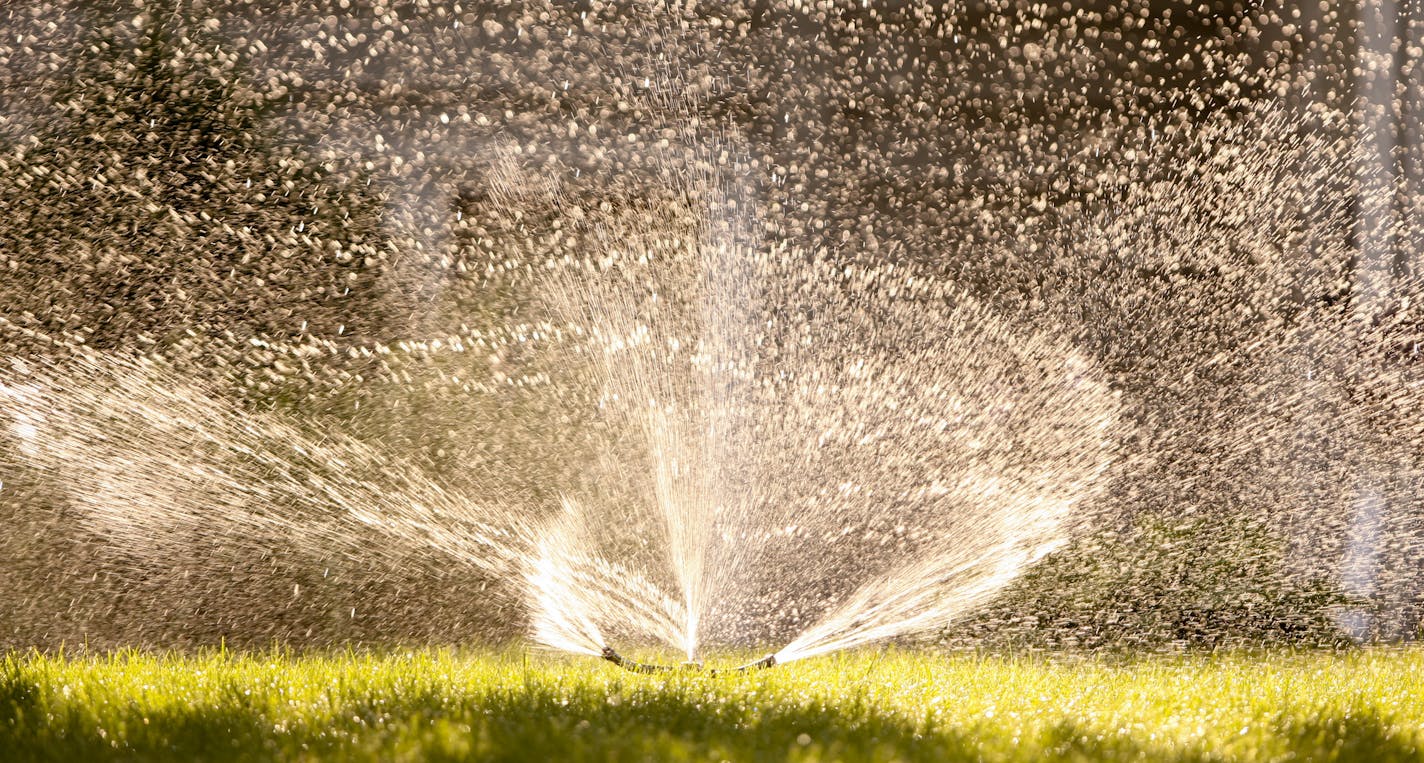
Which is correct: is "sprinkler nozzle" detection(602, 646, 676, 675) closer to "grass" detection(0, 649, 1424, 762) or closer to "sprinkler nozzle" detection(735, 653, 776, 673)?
"grass" detection(0, 649, 1424, 762)

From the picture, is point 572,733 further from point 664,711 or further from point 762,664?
point 762,664

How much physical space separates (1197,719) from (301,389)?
4.27 meters

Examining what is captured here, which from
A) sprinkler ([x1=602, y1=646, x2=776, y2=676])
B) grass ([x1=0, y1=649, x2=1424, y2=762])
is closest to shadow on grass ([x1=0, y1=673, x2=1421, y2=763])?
grass ([x1=0, y1=649, x2=1424, y2=762])

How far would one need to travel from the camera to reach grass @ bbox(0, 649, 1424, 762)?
8.56 ft

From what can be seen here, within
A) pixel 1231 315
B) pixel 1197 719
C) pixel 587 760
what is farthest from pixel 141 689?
pixel 1231 315

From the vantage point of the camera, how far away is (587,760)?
8.02ft

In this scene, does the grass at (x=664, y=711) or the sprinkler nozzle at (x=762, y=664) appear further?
the sprinkler nozzle at (x=762, y=664)

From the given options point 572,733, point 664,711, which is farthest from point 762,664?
point 572,733

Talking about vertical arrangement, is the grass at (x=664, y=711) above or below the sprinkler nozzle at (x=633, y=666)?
below

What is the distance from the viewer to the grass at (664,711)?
8.56ft

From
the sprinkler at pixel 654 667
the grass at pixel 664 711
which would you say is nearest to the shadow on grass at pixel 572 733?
the grass at pixel 664 711

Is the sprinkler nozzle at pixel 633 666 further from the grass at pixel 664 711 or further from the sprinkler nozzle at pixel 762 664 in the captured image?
the sprinkler nozzle at pixel 762 664

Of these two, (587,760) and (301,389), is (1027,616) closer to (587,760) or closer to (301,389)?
(587,760)

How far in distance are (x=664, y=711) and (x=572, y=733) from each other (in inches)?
14.5
